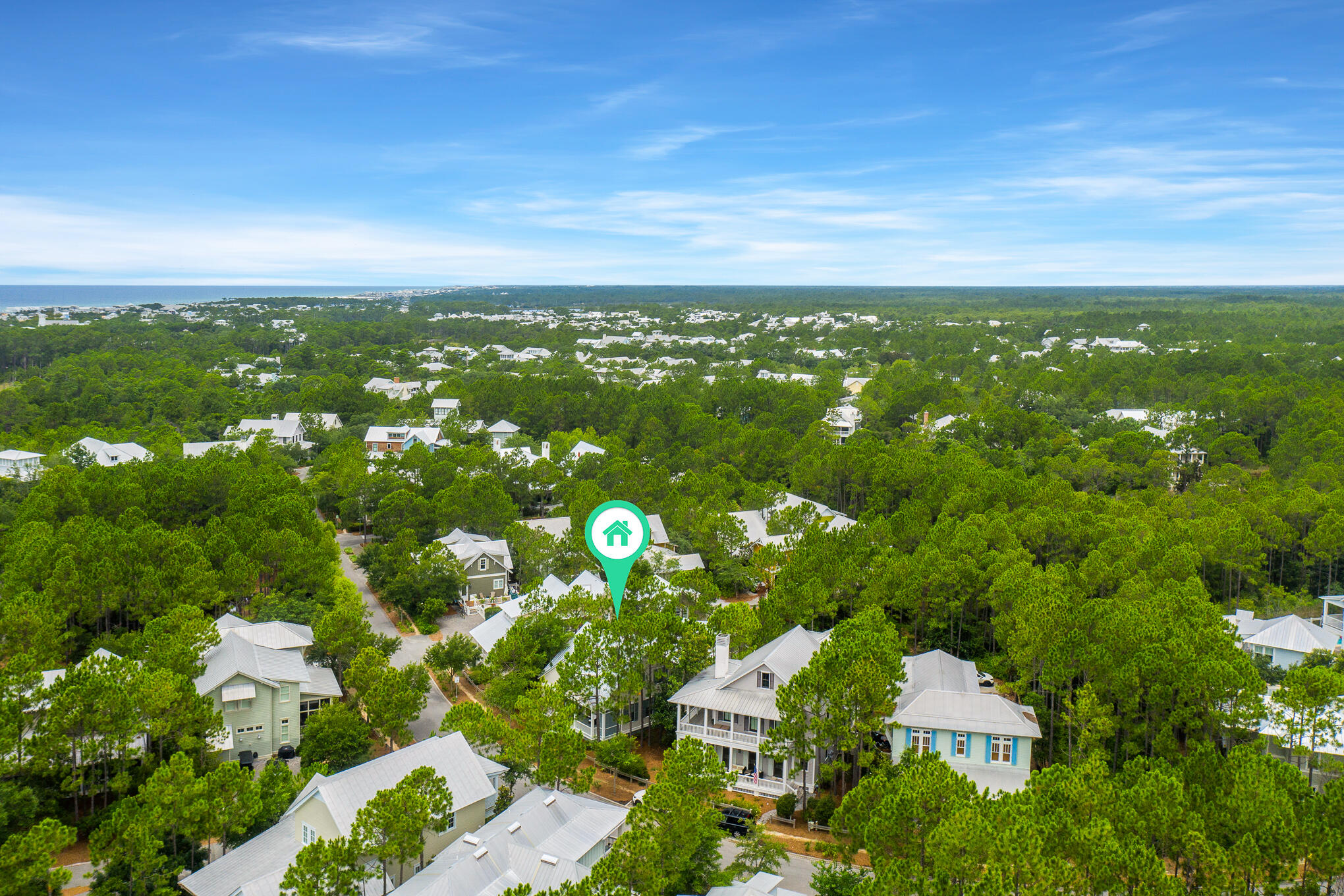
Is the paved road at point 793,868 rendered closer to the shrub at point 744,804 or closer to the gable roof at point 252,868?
the shrub at point 744,804

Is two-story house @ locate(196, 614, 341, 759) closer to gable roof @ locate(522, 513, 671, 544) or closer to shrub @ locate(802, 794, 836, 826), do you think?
shrub @ locate(802, 794, 836, 826)

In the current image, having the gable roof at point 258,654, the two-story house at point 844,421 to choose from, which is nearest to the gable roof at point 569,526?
the gable roof at point 258,654

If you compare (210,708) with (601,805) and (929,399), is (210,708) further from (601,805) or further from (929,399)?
(929,399)

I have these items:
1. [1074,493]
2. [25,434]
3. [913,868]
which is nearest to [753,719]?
[913,868]

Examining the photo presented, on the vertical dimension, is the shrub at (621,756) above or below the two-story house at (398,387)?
below

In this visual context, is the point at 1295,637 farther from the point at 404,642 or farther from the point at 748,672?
the point at 404,642

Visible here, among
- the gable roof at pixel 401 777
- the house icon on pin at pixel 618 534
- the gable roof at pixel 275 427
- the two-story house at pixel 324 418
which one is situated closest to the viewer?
the gable roof at pixel 401 777

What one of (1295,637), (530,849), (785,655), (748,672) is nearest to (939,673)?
(785,655)
